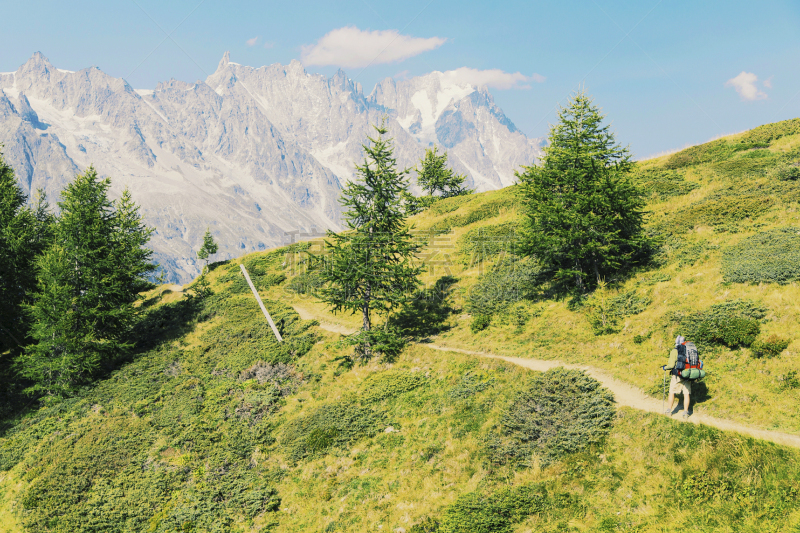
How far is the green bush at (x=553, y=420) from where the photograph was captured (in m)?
13.6

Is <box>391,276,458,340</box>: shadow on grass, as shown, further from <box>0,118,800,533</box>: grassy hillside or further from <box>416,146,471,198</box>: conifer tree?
<box>416,146,471,198</box>: conifer tree

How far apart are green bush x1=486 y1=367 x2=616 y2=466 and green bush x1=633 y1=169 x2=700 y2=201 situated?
2129 centimetres

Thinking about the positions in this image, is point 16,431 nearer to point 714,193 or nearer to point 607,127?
point 607,127

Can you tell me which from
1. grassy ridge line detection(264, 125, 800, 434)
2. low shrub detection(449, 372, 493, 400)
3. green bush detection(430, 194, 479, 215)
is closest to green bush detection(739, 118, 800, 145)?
grassy ridge line detection(264, 125, 800, 434)

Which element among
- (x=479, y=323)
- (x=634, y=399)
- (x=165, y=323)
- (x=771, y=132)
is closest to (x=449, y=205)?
(x=479, y=323)

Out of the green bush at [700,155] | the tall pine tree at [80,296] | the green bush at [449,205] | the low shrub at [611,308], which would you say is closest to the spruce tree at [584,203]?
the low shrub at [611,308]

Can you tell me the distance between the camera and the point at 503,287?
29.2 m

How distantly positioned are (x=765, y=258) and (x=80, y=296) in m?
41.8

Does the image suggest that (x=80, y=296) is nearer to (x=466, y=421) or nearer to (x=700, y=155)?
(x=466, y=421)

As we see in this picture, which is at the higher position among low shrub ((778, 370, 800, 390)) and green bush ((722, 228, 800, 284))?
green bush ((722, 228, 800, 284))

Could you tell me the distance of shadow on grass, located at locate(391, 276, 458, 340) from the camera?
27172mm

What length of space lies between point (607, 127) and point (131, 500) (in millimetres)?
31440

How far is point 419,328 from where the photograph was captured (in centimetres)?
2755

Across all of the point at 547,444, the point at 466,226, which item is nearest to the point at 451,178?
the point at 466,226
